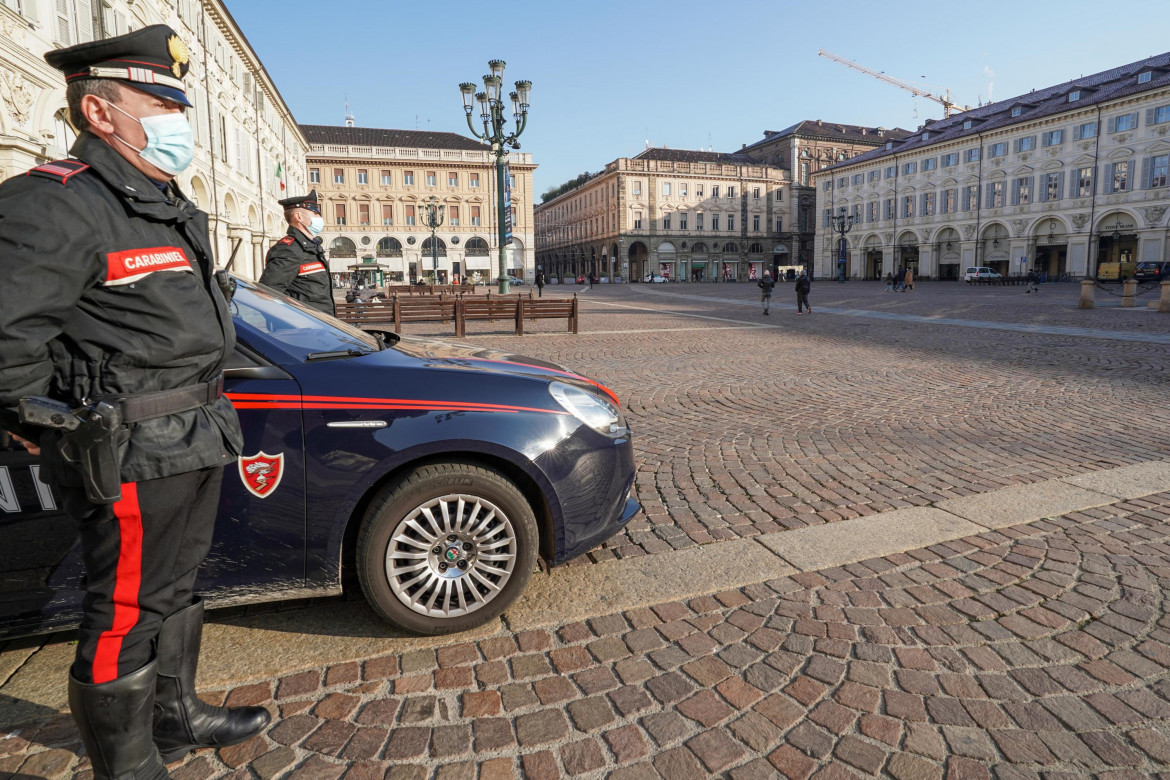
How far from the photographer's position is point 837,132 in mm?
92938

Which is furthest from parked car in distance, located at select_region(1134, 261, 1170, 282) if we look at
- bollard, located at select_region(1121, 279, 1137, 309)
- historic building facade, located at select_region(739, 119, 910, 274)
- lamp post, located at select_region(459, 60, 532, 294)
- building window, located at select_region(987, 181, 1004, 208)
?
historic building facade, located at select_region(739, 119, 910, 274)

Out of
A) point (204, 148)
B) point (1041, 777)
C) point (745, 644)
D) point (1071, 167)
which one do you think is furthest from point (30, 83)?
point (1071, 167)

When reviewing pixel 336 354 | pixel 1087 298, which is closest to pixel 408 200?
pixel 1087 298

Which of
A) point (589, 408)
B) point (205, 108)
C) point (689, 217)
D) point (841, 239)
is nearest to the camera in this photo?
point (589, 408)

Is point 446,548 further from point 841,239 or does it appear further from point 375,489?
point 841,239

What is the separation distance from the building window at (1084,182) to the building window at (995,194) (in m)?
6.18

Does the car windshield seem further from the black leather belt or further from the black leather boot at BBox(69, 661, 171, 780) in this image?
the black leather boot at BBox(69, 661, 171, 780)

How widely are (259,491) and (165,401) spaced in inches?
33.6

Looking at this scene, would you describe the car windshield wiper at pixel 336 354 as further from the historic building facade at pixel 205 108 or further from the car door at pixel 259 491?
the historic building facade at pixel 205 108

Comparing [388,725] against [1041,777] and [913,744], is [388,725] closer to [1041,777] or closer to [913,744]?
[913,744]

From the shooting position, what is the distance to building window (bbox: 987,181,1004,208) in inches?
2307

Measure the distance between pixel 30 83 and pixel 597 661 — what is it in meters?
18.8

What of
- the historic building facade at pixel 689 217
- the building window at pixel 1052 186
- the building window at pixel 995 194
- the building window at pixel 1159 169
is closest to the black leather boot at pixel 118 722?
the building window at pixel 1159 169

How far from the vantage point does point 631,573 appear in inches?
142
